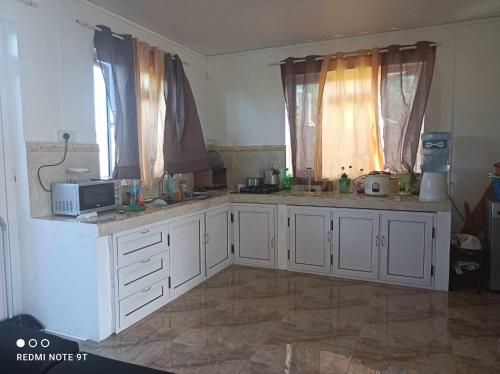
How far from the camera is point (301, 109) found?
4062mm

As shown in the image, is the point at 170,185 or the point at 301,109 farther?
the point at 301,109

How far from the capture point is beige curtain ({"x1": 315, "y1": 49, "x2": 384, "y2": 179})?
377cm

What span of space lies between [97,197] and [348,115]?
103 inches

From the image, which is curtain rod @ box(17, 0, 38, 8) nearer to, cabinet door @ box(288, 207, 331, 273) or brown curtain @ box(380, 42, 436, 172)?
cabinet door @ box(288, 207, 331, 273)

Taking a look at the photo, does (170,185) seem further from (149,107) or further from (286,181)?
(286,181)

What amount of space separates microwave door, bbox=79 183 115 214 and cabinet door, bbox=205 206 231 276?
0.98m

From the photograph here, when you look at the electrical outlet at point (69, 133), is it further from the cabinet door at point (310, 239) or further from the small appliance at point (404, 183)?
the small appliance at point (404, 183)

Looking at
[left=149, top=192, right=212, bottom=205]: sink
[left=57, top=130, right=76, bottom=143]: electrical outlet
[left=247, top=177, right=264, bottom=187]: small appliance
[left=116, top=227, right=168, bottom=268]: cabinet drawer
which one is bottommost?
[left=116, top=227, right=168, bottom=268]: cabinet drawer

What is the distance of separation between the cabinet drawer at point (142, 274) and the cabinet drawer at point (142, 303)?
4 centimetres

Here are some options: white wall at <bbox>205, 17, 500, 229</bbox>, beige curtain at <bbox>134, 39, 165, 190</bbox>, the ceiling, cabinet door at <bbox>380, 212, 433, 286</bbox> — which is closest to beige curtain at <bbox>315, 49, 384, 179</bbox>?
white wall at <bbox>205, 17, 500, 229</bbox>

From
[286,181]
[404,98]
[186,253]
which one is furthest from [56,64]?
[404,98]

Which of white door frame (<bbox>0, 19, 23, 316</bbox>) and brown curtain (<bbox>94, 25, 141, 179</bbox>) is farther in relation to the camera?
brown curtain (<bbox>94, 25, 141, 179</bbox>)

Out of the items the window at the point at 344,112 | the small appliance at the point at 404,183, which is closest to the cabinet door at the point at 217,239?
the window at the point at 344,112

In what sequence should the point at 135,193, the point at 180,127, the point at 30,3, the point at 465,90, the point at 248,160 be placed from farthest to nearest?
the point at 248,160 → the point at 180,127 → the point at 465,90 → the point at 135,193 → the point at 30,3
